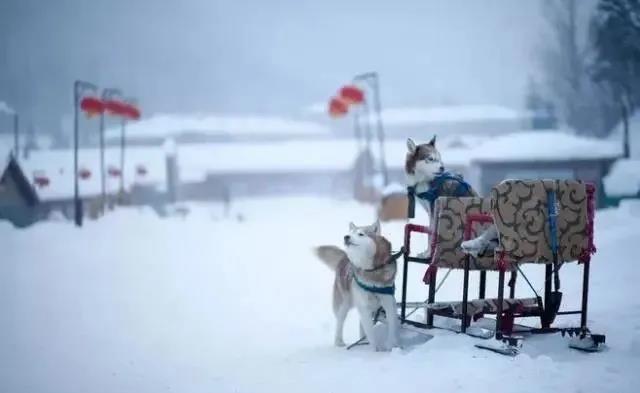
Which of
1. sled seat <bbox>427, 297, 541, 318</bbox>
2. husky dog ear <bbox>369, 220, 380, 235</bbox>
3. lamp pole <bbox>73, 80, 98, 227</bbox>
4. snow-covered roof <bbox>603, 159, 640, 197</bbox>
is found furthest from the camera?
lamp pole <bbox>73, 80, 98, 227</bbox>

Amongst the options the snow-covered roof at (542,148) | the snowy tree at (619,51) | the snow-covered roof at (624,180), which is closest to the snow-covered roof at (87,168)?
the snowy tree at (619,51)

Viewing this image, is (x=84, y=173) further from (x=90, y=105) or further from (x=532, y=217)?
(x=532, y=217)

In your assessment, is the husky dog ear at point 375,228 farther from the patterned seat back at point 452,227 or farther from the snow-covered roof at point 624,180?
the snow-covered roof at point 624,180

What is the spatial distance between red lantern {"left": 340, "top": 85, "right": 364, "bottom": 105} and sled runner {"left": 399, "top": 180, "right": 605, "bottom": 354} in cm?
569

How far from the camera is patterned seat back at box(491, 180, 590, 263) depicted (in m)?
2.68

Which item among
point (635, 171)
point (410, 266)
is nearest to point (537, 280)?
point (410, 266)

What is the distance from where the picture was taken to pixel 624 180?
7387 millimetres

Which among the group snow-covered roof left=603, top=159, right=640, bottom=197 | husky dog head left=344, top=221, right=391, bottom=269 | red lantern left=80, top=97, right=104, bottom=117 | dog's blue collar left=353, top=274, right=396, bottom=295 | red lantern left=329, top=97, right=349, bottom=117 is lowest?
dog's blue collar left=353, top=274, right=396, bottom=295

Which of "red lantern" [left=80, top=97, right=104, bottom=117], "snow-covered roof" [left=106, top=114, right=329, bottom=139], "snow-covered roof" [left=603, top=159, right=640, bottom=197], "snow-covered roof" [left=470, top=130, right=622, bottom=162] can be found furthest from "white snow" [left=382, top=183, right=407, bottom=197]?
"snow-covered roof" [left=106, top=114, right=329, bottom=139]

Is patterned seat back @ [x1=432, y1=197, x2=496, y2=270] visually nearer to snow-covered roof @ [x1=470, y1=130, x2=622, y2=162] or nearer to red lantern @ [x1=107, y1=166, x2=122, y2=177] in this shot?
snow-covered roof @ [x1=470, y1=130, x2=622, y2=162]

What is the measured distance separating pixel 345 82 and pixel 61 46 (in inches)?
173

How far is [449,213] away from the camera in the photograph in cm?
308

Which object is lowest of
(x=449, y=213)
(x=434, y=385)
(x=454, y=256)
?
(x=434, y=385)

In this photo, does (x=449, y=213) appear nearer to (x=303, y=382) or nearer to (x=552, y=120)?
(x=303, y=382)
